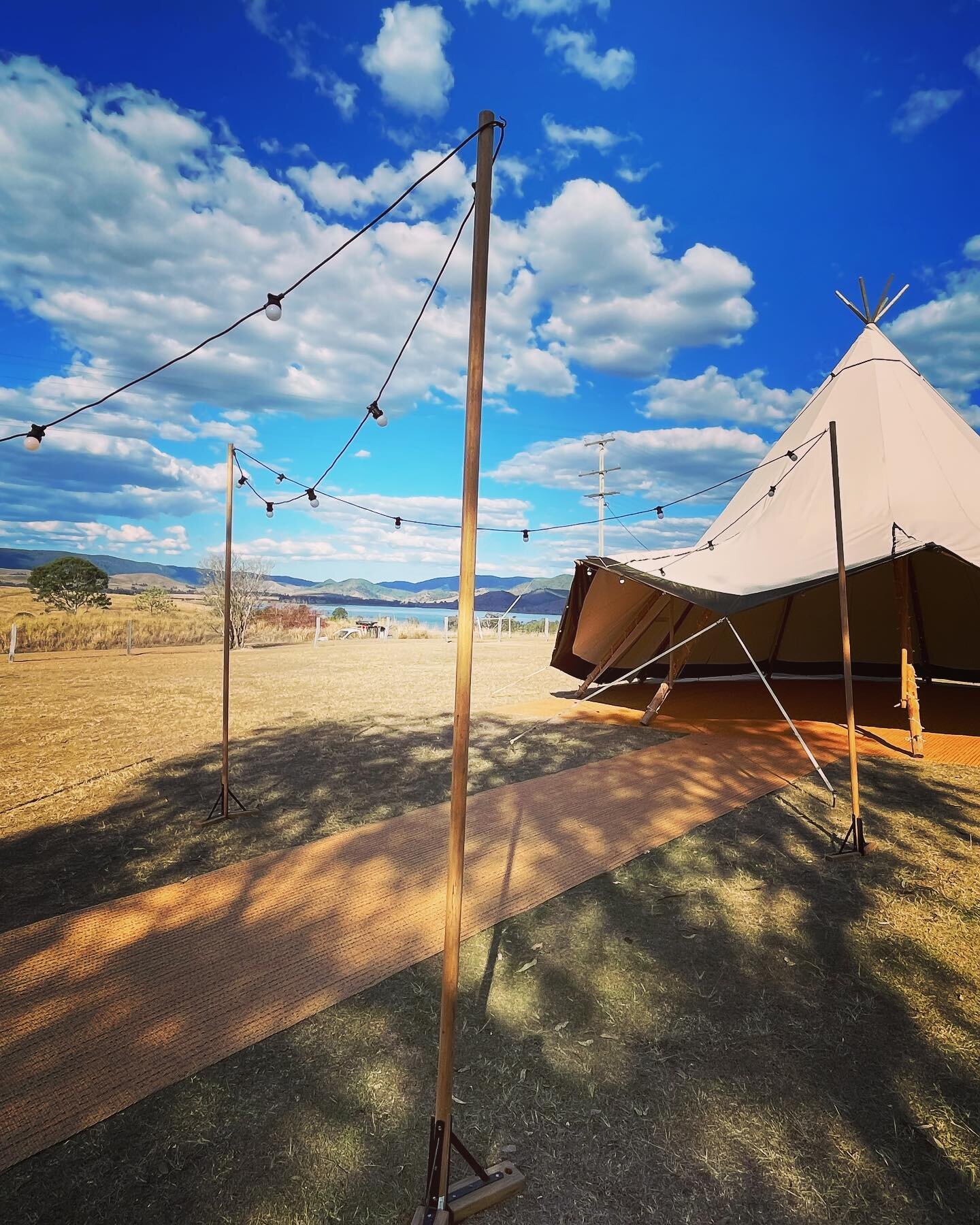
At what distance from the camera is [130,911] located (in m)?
3.12

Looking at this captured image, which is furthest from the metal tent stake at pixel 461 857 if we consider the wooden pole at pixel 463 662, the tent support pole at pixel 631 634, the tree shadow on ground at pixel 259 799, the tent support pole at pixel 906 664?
the tent support pole at pixel 631 634

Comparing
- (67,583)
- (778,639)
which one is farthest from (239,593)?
(778,639)

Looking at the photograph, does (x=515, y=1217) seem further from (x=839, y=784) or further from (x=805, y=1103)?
(x=839, y=784)

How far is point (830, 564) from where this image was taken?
20.9ft

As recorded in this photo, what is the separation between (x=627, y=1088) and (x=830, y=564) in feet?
18.3

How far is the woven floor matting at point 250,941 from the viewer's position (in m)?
2.10

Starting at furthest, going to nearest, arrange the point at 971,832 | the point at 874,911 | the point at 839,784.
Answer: the point at 839,784 → the point at 971,832 → the point at 874,911

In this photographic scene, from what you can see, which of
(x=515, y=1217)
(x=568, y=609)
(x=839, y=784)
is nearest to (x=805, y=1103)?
(x=515, y=1217)

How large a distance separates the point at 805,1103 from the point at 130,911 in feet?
9.56

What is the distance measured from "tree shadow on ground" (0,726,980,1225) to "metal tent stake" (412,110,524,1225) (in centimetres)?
10

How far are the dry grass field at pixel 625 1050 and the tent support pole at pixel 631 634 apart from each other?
368 cm

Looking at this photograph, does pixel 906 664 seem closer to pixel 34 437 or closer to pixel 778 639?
pixel 778 639

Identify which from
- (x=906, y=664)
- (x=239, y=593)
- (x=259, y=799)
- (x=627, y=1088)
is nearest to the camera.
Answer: (x=627, y=1088)

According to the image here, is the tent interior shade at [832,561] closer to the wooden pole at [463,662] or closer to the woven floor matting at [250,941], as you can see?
the woven floor matting at [250,941]
